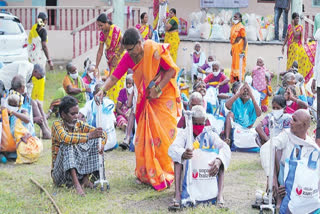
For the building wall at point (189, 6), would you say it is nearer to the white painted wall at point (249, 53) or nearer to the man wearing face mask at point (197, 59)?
the white painted wall at point (249, 53)

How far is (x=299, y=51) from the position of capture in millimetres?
13133

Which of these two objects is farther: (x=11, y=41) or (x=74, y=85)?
(x=11, y=41)

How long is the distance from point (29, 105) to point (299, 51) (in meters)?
6.97

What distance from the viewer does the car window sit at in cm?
1365

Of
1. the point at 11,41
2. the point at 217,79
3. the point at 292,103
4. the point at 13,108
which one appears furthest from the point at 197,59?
the point at 13,108

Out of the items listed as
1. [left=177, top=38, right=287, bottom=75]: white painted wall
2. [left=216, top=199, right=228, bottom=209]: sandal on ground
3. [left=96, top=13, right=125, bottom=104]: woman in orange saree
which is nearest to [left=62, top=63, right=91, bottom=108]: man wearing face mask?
[left=96, top=13, right=125, bottom=104]: woman in orange saree

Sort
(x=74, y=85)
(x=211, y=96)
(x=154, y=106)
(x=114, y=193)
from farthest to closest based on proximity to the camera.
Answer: (x=74, y=85) → (x=211, y=96) → (x=154, y=106) → (x=114, y=193)

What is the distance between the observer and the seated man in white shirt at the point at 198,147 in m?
5.64

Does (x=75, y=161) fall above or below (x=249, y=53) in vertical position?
below

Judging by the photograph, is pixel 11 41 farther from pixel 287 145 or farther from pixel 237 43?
pixel 287 145

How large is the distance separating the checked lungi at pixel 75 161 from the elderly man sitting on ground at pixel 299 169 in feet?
7.01

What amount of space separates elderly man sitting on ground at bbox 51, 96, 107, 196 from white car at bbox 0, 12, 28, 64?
7.15 meters

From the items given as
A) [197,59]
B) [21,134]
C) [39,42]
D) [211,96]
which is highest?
[39,42]

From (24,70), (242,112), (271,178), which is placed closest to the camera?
(271,178)
